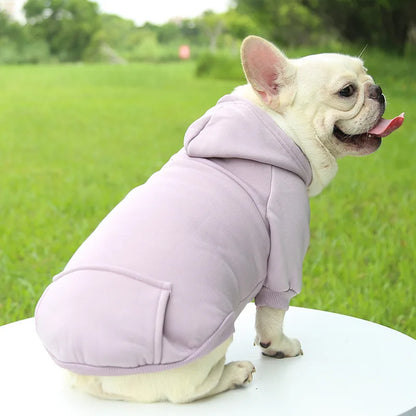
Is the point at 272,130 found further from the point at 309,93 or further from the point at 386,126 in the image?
the point at 386,126

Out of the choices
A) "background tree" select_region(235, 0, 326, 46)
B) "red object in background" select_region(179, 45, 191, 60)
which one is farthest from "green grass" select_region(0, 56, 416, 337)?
"red object in background" select_region(179, 45, 191, 60)

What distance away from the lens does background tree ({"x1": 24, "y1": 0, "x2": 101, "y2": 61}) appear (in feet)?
60.5

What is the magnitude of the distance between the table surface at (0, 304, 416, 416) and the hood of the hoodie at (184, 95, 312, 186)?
490mm

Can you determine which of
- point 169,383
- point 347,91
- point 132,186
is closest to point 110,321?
point 169,383

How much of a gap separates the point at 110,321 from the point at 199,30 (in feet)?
80.5

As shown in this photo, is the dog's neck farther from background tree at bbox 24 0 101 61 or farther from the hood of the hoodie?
background tree at bbox 24 0 101 61

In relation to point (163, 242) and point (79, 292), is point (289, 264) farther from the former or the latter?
point (79, 292)

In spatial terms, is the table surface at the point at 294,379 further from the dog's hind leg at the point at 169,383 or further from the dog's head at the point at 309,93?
the dog's head at the point at 309,93

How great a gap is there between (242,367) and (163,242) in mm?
382

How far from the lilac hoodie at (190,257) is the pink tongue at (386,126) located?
0.76ft

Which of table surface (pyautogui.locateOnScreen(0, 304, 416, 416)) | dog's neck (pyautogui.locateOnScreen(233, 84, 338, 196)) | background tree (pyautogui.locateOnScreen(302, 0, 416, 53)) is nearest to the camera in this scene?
table surface (pyautogui.locateOnScreen(0, 304, 416, 416))

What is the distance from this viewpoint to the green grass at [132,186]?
120 inches

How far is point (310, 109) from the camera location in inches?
66.6

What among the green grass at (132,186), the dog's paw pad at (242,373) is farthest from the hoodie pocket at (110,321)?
the green grass at (132,186)
